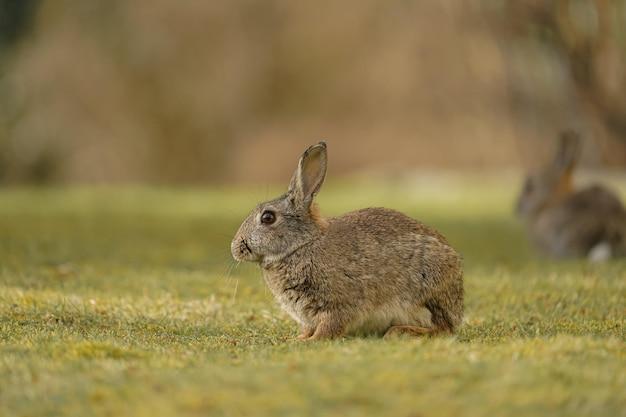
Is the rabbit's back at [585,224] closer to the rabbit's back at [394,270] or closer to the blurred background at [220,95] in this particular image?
the rabbit's back at [394,270]

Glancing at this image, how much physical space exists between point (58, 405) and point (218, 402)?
55 cm

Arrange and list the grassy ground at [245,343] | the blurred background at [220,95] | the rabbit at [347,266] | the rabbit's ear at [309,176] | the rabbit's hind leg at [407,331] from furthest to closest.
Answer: the blurred background at [220,95]
the rabbit's ear at [309,176]
the rabbit at [347,266]
the rabbit's hind leg at [407,331]
the grassy ground at [245,343]

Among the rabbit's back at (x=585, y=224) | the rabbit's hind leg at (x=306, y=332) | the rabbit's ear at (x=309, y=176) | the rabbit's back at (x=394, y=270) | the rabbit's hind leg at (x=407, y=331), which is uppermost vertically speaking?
the rabbit's ear at (x=309, y=176)

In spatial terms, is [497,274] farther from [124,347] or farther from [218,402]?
[218,402]

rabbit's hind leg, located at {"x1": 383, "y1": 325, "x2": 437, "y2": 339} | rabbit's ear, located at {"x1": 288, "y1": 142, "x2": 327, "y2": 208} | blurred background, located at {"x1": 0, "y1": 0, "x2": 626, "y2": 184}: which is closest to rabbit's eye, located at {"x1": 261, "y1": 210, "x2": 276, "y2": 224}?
rabbit's ear, located at {"x1": 288, "y1": 142, "x2": 327, "y2": 208}

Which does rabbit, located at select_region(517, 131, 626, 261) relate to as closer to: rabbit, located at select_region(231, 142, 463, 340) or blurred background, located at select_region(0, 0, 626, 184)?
rabbit, located at select_region(231, 142, 463, 340)

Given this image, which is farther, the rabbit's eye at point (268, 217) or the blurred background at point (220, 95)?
the blurred background at point (220, 95)

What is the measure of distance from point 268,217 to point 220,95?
1876cm

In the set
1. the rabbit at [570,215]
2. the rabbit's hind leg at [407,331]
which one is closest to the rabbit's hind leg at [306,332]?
the rabbit's hind leg at [407,331]

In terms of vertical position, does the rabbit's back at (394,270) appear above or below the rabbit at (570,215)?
above

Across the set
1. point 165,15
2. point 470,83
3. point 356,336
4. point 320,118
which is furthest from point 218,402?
point 165,15

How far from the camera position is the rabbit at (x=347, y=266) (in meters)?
5.02

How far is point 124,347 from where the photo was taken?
4.49 meters

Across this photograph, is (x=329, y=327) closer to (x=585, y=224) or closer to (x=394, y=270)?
(x=394, y=270)
